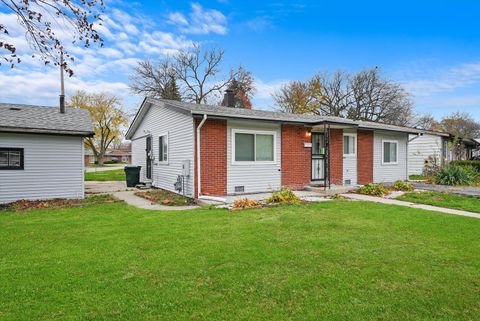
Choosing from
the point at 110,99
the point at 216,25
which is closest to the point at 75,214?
the point at 216,25

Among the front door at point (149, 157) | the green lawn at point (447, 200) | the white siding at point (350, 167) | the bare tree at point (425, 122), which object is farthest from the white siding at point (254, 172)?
the bare tree at point (425, 122)

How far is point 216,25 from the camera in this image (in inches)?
566

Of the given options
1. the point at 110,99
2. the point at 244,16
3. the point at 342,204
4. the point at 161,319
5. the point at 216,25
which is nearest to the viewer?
the point at 161,319

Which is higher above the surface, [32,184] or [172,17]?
[172,17]

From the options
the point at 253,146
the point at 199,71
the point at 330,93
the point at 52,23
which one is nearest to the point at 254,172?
the point at 253,146

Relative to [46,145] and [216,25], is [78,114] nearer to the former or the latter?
[46,145]

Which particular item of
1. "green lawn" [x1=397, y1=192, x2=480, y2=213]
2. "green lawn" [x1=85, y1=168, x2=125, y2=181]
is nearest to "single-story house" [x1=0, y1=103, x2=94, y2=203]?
"green lawn" [x1=85, y1=168, x2=125, y2=181]

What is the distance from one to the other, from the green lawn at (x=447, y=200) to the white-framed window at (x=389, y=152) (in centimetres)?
431

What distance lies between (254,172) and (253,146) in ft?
3.07

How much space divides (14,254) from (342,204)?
757 centimetres

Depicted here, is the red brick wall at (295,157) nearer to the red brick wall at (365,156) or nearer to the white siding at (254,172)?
the white siding at (254,172)

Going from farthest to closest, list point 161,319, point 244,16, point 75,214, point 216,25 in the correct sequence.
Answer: point 244,16 → point 216,25 → point 75,214 → point 161,319

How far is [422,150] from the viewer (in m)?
20.5

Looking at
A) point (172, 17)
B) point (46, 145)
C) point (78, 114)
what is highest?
point (172, 17)
